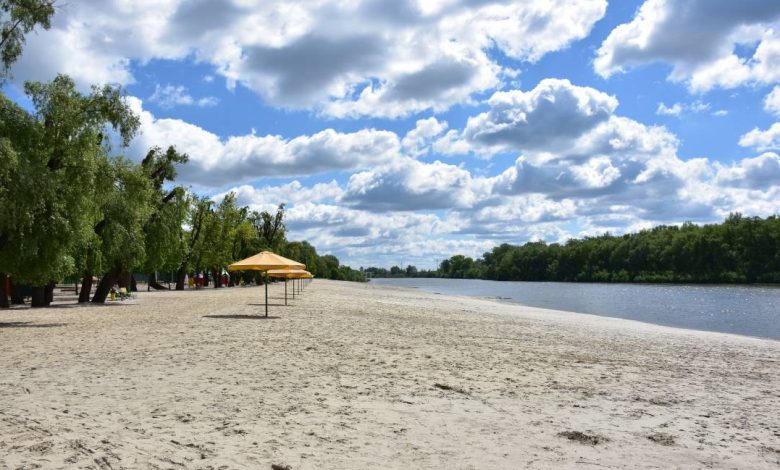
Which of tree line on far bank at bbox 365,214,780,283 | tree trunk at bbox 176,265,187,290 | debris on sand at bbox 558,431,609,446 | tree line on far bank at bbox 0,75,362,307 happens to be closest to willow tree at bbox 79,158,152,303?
tree line on far bank at bbox 0,75,362,307

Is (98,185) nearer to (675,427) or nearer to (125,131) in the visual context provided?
(125,131)

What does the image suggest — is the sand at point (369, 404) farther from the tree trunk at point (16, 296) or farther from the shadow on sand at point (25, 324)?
the tree trunk at point (16, 296)

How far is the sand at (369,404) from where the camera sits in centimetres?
624

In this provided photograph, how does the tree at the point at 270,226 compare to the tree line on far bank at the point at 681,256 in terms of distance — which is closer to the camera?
the tree at the point at 270,226

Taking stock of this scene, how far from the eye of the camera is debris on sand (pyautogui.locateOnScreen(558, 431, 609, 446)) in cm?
689

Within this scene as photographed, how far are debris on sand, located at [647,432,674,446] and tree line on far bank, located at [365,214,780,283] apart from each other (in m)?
104

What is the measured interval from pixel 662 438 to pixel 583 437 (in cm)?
96

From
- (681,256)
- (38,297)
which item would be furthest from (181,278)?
(681,256)

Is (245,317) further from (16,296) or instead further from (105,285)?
(16,296)

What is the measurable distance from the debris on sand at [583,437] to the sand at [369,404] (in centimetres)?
2

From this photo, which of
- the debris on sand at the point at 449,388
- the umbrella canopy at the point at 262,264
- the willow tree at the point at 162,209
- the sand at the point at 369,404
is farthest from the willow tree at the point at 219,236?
the debris on sand at the point at 449,388

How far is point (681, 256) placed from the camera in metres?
112

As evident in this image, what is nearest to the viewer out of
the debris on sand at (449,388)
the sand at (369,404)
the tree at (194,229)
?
the sand at (369,404)

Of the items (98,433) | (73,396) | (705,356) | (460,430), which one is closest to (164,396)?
(73,396)
